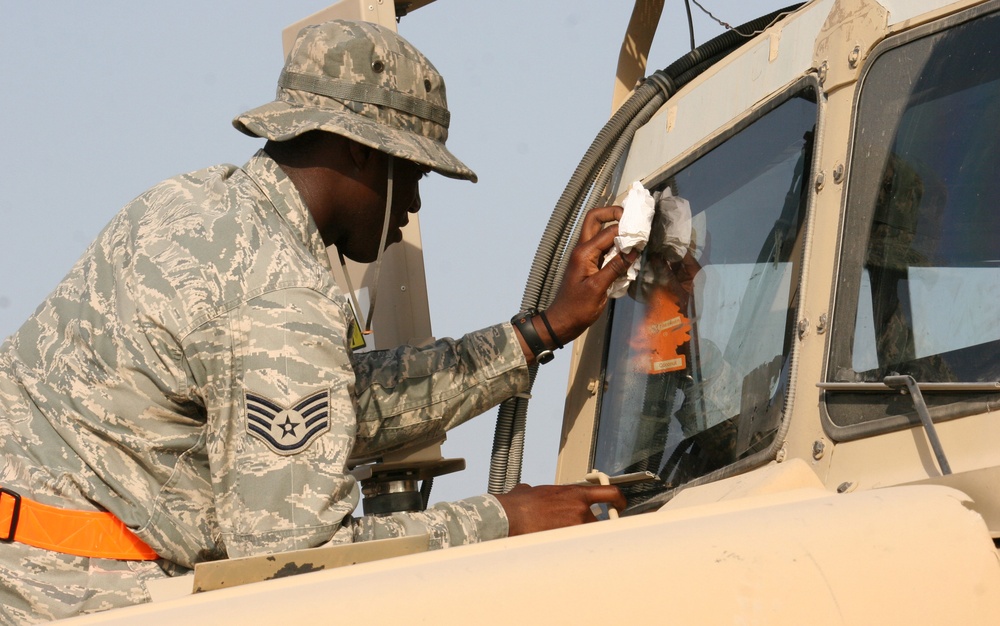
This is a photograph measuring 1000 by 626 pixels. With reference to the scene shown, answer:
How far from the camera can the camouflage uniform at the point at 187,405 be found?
89.1 inches

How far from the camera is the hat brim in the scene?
2656 millimetres

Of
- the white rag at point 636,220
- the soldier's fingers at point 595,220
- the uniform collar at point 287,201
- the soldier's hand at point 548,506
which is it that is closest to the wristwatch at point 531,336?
the soldier's fingers at point 595,220

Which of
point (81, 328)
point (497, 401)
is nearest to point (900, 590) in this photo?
point (81, 328)

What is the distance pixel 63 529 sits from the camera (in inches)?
93.4

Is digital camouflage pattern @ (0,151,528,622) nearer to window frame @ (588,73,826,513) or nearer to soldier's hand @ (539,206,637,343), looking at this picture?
window frame @ (588,73,826,513)

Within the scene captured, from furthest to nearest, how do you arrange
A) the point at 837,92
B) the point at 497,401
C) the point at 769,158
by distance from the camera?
1. the point at 497,401
2. the point at 769,158
3. the point at 837,92

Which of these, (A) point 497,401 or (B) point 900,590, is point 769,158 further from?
(B) point 900,590

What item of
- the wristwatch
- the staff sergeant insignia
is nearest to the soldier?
the staff sergeant insignia

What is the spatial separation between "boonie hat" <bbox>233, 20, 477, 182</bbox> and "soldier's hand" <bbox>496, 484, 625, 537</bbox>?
756 millimetres

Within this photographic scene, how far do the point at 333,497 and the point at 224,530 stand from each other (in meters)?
0.21

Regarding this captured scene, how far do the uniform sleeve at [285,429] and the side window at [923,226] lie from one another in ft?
2.84

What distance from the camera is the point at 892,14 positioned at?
2.33 metres

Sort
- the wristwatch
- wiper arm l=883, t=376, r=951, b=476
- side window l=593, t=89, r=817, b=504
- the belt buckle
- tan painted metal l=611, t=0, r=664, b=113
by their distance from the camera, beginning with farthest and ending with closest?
tan painted metal l=611, t=0, r=664, b=113 → the wristwatch → side window l=593, t=89, r=817, b=504 → the belt buckle → wiper arm l=883, t=376, r=951, b=476

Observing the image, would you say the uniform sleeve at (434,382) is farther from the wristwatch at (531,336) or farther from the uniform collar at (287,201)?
the uniform collar at (287,201)
